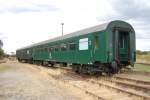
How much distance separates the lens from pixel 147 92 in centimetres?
1171

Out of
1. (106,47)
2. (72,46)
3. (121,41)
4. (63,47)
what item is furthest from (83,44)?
(63,47)

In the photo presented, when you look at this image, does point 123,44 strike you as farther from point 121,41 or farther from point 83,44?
point 83,44

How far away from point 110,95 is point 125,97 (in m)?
0.87

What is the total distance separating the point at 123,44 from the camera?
1911 centimetres

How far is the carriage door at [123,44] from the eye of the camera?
61.4ft

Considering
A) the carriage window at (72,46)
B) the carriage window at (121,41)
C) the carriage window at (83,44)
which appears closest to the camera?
the carriage window at (121,41)

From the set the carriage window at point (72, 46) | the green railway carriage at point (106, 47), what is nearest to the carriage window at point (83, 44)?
the green railway carriage at point (106, 47)

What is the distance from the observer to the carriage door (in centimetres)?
1870

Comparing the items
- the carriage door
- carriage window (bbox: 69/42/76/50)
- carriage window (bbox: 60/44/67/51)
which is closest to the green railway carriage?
the carriage door

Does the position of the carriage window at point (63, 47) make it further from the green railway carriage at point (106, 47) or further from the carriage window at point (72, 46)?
the green railway carriage at point (106, 47)

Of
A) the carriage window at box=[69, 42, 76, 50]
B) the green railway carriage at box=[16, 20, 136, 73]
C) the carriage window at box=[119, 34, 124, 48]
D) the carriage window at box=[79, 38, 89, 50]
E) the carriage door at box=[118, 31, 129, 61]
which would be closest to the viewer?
the green railway carriage at box=[16, 20, 136, 73]

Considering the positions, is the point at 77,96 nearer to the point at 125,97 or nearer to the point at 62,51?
the point at 125,97

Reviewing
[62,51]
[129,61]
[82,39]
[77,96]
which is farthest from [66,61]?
[77,96]

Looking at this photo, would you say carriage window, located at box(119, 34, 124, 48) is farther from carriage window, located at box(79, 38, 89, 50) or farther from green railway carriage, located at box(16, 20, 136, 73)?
carriage window, located at box(79, 38, 89, 50)
